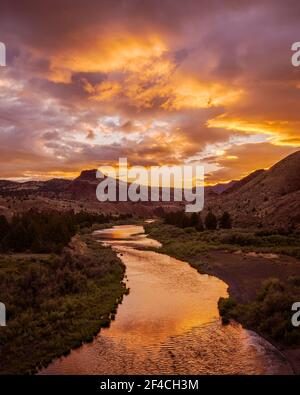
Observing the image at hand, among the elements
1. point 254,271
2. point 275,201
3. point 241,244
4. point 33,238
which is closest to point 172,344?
point 254,271

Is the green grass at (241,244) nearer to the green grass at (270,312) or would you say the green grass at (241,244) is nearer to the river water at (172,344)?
the river water at (172,344)

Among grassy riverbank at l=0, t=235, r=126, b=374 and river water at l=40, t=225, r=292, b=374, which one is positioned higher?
grassy riverbank at l=0, t=235, r=126, b=374

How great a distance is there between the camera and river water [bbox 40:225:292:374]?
18.0m

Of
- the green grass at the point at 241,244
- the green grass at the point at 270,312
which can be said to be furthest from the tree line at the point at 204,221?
the green grass at the point at 270,312

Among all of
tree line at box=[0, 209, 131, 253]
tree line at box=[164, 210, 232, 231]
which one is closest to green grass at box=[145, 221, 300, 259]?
tree line at box=[164, 210, 232, 231]

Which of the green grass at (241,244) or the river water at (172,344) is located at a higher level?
the green grass at (241,244)

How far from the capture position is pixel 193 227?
84.0 meters

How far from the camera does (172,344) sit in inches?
824

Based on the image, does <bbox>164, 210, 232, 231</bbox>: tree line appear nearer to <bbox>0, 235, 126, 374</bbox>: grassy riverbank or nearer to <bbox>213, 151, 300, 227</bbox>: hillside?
<bbox>213, 151, 300, 227</bbox>: hillside

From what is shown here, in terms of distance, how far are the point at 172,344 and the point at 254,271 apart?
20629 mm

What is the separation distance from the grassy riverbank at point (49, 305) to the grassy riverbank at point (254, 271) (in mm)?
9249

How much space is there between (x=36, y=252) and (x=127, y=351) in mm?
24454

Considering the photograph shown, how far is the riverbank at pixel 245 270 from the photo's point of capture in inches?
919

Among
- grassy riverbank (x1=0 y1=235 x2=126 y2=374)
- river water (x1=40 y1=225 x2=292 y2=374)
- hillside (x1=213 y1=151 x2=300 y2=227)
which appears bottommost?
river water (x1=40 y1=225 x2=292 y2=374)
